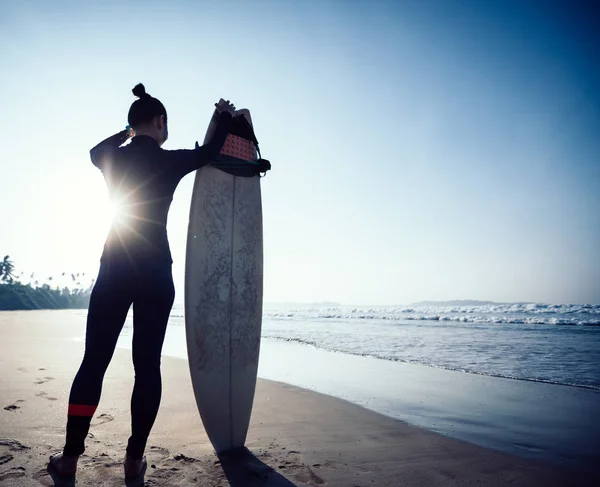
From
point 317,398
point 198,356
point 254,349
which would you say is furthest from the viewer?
point 317,398

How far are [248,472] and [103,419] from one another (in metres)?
1.32

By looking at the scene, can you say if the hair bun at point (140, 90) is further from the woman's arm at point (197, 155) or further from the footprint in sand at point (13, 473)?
the footprint in sand at point (13, 473)

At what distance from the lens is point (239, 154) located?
2.65 metres

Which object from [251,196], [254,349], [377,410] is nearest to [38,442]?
[254,349]

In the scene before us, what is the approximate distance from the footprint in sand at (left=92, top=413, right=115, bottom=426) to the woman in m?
0.87

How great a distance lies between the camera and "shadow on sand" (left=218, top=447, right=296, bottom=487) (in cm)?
163

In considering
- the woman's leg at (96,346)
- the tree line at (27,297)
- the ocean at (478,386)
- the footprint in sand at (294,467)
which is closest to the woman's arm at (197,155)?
the woman's leg at (96,346)

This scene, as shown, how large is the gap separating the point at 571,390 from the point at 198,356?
166 inches

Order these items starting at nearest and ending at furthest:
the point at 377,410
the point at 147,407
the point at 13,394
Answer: the point at 147,407 → the point at 13,394 → the point at 377,410

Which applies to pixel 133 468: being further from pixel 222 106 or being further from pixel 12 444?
pixel 222 106

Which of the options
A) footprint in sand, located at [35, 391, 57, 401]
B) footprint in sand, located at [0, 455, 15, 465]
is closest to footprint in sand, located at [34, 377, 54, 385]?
footprint in sand, located at [35, 391, 57, 401]

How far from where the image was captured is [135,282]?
1623 millimetres

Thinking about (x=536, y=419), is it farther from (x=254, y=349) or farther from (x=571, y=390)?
(x=254, y=349)

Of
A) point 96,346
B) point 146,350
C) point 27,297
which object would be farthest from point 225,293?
point 27,297
